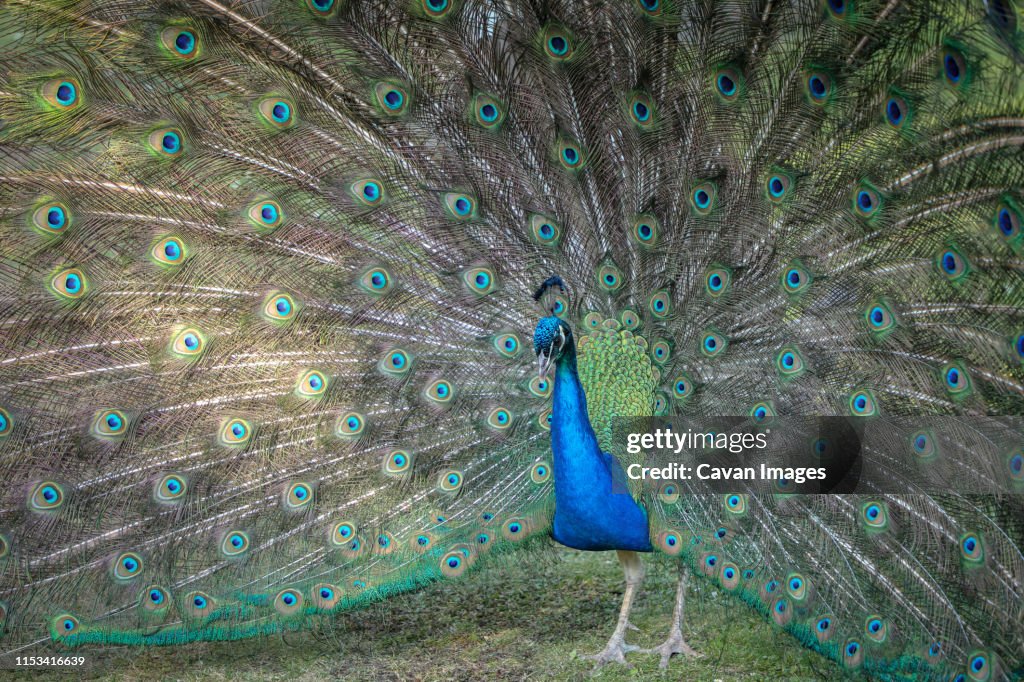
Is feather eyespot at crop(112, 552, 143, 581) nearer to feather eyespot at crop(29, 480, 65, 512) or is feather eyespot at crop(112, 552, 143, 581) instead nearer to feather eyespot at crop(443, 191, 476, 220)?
feather eyespot at crop(29, 480, 65, 512)

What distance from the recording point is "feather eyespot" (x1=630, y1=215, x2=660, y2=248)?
12.6ft

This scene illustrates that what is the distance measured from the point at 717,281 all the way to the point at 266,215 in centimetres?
197

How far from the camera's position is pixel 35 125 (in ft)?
11.4

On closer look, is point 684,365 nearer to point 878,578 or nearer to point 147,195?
point 878,578

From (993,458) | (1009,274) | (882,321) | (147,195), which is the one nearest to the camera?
(1009,274)

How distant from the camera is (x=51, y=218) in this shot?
11.8 ft

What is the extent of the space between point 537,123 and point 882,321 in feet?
5.41

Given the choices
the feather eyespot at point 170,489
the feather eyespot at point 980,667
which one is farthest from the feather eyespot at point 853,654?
the feather eyespot at point 170,489

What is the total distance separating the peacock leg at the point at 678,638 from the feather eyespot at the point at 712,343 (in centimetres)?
105

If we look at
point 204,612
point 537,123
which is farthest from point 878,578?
point 204,612

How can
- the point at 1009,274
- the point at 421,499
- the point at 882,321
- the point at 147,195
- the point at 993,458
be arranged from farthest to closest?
the point at 421,499, the point at 147,195, the point at 882,321, the point at 993,458, the point at 1009,274

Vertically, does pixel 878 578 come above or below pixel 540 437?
below

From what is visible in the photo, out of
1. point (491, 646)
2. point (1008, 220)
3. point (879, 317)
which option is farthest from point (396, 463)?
point (1008, 220)

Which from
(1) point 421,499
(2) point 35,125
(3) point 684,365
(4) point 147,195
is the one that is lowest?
(1) point 421,499
